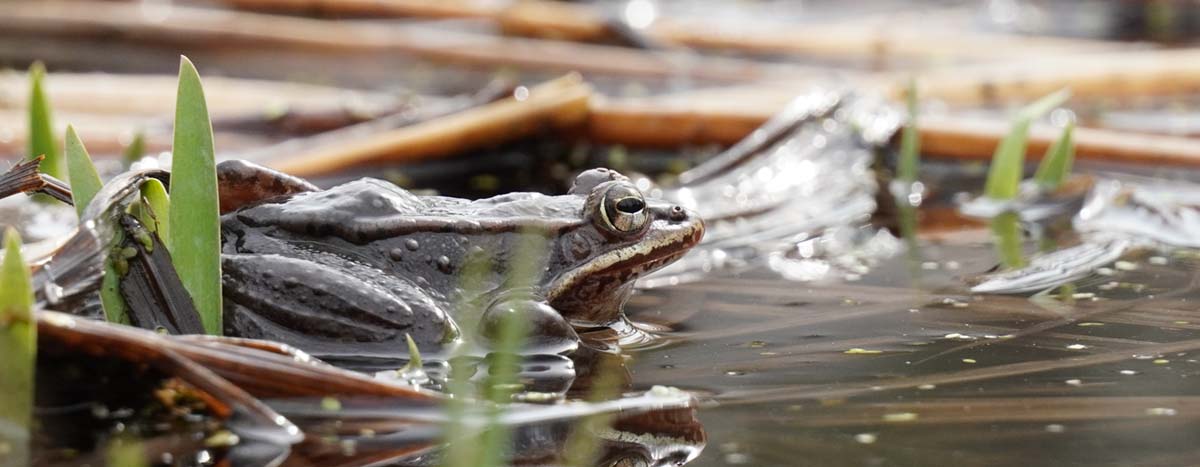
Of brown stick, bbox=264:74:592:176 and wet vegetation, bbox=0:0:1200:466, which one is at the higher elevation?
brown stick, bbox=264:74:592:176

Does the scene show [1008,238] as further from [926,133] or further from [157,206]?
[157,206]

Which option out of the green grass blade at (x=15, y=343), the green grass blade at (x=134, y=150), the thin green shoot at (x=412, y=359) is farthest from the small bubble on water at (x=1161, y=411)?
the green grass blade at (x=134, y=150)

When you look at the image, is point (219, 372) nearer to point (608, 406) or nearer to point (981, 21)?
point (608, 406)

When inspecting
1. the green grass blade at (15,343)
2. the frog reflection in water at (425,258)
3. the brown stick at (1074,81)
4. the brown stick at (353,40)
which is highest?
the brown stick at (353,40)

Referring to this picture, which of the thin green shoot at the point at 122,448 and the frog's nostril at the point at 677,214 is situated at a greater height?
the frog's nostril at the point at 677,214

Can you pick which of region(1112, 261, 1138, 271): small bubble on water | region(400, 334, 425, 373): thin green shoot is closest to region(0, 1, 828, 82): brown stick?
region(1112, 261, 1138, 271): small bubble on water

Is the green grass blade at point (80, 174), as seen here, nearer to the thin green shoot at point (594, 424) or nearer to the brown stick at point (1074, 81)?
the thin green shoot at point (594, 424)

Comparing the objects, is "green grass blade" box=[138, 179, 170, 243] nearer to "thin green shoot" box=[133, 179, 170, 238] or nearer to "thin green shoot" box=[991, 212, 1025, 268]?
"thin green shoot" box=[133, 179, 170, 238]
